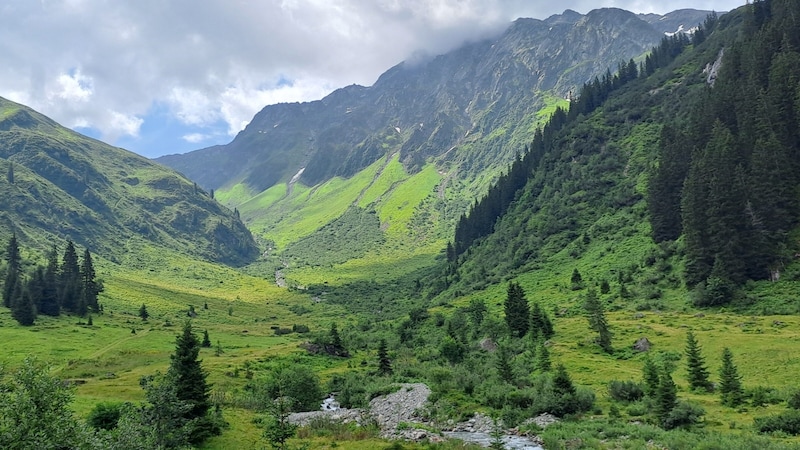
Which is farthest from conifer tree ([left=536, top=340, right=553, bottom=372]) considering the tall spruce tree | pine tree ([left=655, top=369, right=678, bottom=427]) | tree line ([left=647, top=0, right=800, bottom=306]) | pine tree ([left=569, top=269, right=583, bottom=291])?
pine tree ([left=569, top=269, right=583, bottom=291])

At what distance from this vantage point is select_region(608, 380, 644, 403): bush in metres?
50.4

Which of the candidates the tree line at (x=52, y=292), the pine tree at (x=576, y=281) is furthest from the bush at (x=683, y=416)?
the tree line at (x=52, y=292)

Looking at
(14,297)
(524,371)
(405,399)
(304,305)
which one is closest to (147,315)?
(14,297)

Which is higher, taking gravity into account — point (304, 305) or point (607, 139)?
point (607, 139)

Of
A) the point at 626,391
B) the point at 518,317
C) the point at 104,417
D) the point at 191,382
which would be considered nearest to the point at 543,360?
the point at 626,391

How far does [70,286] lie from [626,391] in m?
144

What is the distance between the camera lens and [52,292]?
4993 inches

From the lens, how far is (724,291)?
268ft

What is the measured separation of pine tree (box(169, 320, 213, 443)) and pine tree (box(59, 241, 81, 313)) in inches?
4385

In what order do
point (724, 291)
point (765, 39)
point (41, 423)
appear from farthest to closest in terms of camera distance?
point (765, 39) → point (724, 291) → point (41, 423)

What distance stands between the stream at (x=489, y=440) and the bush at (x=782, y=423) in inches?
672

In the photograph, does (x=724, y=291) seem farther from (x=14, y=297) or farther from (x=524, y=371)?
(x=14, y=297)

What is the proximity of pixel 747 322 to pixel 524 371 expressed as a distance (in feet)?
112

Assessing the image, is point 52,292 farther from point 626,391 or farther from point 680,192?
point 680,192
